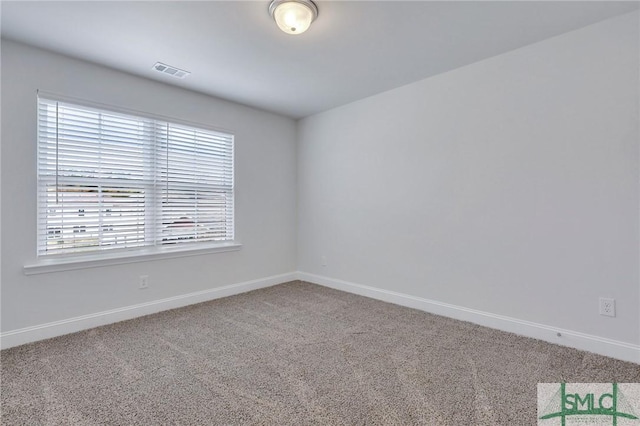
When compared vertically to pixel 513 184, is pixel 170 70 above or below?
above

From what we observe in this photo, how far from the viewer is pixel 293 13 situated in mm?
2039

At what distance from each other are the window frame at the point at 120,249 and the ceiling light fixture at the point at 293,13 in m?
1.86

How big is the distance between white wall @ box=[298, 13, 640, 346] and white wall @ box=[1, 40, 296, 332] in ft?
3.58

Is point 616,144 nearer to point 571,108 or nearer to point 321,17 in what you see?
point 571,108

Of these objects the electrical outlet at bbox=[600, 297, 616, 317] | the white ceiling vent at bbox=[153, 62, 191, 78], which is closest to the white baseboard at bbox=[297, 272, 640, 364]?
the electrical outlet at bbox=[600, 297, 616, 317]

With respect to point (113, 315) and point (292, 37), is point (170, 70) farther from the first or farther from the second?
point (113, 315)

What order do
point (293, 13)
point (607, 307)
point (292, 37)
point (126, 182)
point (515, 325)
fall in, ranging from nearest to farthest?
point (293, 13), point (607, 307), point (292, 37), point (515, 325), point (126, 182)

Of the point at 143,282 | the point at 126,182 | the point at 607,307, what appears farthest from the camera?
the point at 143,282

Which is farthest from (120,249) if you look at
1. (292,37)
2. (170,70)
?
(292,37)

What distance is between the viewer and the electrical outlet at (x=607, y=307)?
2268 mm

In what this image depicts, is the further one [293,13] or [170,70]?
[170,70]

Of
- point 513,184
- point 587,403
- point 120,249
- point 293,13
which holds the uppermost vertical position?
point 293,13

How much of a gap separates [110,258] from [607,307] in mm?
4118

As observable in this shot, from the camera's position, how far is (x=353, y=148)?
12.9 ft
